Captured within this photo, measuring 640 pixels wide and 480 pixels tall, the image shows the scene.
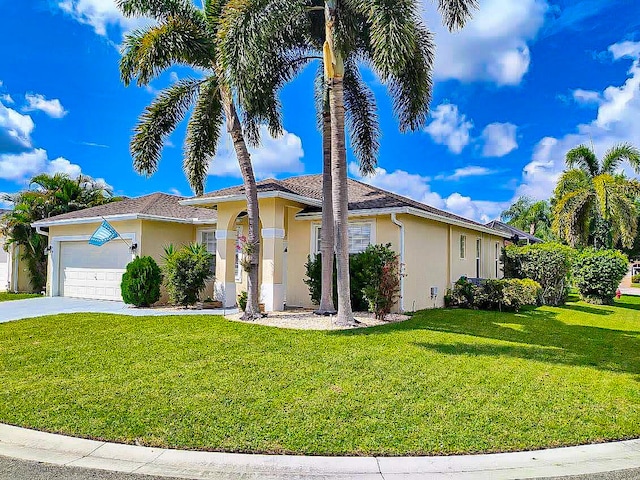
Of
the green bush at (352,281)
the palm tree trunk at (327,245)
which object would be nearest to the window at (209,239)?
the green bush at (352,281)

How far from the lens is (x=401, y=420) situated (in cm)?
511

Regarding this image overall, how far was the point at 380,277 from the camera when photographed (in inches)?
503

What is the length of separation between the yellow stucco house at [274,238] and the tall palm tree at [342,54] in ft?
9.32

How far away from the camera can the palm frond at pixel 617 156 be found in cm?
2311

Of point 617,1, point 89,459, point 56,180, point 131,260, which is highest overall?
point 617,1

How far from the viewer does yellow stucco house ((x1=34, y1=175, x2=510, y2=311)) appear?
47.6ft

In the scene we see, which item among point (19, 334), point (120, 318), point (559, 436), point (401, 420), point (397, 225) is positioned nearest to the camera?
point (559, 436)

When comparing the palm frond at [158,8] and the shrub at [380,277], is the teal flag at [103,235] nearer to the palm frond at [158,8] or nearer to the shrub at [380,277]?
the palm frond at [158,8]

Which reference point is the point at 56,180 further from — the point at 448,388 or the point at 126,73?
the point at 448,388

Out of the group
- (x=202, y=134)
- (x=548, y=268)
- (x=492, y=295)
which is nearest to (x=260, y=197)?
(x=202, y=134)

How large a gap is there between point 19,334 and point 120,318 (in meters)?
2.74

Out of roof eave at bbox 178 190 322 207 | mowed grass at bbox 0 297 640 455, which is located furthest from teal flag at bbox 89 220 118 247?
mowed grass at bbox 0 297 640 455

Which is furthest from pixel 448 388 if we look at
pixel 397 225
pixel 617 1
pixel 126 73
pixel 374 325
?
pixel 617 1

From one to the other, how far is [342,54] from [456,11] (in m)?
3.03
